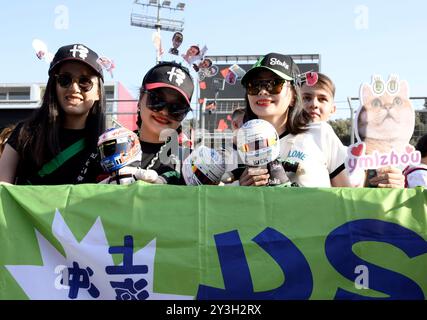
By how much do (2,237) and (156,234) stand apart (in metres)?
0.81

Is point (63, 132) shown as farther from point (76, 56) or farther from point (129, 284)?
point (129, 284)

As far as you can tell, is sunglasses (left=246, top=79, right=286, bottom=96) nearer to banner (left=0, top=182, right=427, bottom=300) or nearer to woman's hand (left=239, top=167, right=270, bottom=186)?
woman's hand (left=239, top=167, right=270, bottom=186)

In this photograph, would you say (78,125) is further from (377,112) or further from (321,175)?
(377,112)

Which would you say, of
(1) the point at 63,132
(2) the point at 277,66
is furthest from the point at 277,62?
(1) the point at 63,132

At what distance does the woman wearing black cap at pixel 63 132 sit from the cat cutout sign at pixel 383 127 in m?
1.59

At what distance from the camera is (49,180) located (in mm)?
3211

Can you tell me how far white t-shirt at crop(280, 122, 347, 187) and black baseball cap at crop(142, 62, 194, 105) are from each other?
2.26 ft

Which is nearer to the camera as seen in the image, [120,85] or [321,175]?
[321,175]

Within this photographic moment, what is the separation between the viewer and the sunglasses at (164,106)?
3.17m

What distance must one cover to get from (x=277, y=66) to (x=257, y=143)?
2.10 ft

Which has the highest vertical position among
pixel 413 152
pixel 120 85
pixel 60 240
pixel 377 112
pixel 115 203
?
pixel 120 85

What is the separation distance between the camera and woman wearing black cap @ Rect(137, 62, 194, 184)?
317cm

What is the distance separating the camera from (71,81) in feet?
10.7
